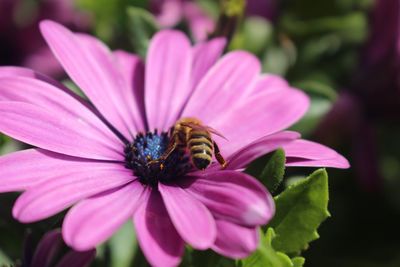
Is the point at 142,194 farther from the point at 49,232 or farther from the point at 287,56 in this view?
the point at 287,56

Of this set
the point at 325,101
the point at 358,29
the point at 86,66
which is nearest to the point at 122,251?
the point at 86,66

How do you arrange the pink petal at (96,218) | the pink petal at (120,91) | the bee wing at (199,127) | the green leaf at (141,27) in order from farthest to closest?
the green leaf at (141,27)
the pink petal at (120,91)
the bee wing at (199,127)
the pink petal at (96,218)

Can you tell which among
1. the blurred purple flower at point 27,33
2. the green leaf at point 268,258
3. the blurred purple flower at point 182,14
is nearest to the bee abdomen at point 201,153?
the green leaf at point 268,258

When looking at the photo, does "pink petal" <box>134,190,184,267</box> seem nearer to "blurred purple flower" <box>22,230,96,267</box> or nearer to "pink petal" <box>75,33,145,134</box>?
"blurred purple flower" <box>22,230,96,267</box>

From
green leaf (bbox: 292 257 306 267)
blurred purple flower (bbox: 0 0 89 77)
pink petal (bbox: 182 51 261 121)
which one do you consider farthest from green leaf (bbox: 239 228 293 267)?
blurred purple flower (bbox: 0 0 89 77)

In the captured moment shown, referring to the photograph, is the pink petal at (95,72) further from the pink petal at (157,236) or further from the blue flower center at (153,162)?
the pink petal at (157,236)

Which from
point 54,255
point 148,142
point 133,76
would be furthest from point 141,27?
point 54,255

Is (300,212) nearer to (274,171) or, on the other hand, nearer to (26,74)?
(274,171)
